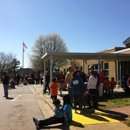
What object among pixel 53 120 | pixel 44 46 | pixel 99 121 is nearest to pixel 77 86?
pixel 99 121

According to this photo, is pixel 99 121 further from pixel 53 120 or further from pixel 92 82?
pixel 92 82

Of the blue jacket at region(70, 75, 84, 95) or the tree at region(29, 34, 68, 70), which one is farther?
the tree at region(29, 34, 68, 70)

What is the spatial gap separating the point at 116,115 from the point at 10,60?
234 ft

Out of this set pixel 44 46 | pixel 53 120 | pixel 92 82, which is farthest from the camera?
pixel 44 46

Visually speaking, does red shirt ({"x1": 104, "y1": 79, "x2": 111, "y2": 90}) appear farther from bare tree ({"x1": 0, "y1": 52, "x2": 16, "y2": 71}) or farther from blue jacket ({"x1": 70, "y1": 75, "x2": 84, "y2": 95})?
bare tree ({"x1": 0, "y1": 52, "x2": 16, "y2": 71})

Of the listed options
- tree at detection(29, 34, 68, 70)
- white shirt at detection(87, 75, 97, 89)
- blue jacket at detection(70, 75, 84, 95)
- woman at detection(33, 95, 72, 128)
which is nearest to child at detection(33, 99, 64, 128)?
woman at detection(33, 95, 72, 128)

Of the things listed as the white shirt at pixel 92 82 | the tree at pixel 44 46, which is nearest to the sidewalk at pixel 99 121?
the white shirt at pixel 92 82

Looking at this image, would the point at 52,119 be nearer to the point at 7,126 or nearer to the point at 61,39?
the point at 7,126

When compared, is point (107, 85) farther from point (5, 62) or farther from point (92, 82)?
point (5, 62)

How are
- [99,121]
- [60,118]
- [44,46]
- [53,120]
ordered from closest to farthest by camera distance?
[53,120] < [60,118] < [99,121] < [44,46]

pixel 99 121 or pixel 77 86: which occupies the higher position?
pixel 77 86

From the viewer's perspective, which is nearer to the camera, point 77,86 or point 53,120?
point 53,120

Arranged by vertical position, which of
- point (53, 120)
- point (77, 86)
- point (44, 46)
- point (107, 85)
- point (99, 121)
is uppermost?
point (44, 46)

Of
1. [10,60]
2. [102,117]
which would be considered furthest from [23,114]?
[10,60]
